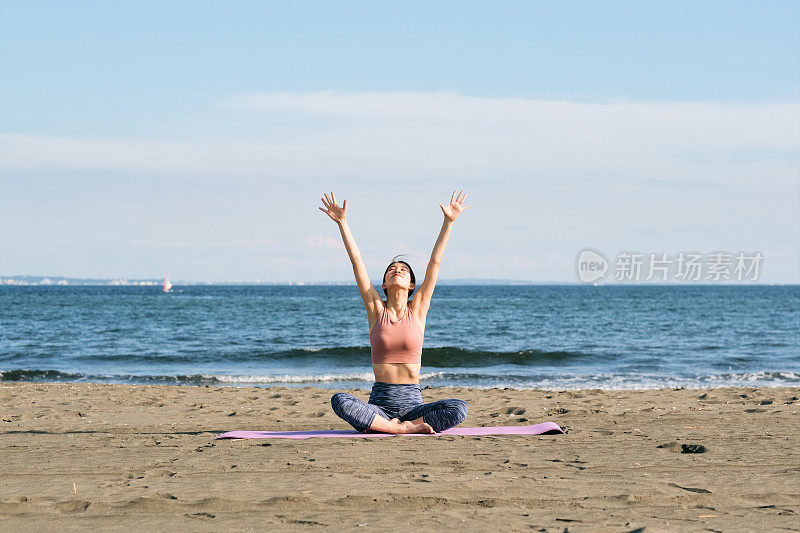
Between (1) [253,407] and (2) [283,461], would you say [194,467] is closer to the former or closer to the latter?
(2) [283,461]

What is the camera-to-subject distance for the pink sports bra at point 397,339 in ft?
22.5

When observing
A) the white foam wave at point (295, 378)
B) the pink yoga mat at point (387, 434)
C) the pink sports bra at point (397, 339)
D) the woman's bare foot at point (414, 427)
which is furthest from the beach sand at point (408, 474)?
the white foam wave at point (295, 378)

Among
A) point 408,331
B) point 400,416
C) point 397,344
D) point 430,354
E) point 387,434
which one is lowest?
point 430,354

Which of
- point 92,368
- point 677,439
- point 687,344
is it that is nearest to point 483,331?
point 687,344

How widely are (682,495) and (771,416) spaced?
5.19m

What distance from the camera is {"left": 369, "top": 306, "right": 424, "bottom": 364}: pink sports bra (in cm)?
687

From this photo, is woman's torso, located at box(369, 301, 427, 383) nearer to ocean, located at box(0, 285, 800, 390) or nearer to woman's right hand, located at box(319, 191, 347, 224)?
woman's right hand, located at box(319, 191, 347, 224)

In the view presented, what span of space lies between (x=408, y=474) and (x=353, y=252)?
2.15 m

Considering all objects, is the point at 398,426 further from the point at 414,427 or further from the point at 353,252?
the point at 353,252

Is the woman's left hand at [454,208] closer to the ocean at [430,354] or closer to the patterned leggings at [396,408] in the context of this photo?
the patterned leggings at [396,408]

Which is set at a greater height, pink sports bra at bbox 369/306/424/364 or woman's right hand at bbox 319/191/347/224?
woman's right hand at bbox 319/191/347/224

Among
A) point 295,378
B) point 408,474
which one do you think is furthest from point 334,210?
point 295,378

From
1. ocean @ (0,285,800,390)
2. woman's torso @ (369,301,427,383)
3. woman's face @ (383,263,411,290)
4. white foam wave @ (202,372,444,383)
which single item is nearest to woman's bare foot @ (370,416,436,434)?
woman's torso @ (369,301,427,383)

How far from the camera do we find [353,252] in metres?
6.95
